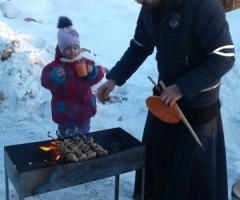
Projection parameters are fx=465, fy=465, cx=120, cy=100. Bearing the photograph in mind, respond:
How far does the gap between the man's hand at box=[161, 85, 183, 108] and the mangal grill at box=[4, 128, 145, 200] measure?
48 centimetres

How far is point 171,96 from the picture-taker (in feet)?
9.73

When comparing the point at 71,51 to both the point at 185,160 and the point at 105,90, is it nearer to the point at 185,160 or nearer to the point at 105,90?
the point at 105,90

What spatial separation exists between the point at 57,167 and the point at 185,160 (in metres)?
0.97

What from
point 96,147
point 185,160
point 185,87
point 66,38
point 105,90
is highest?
point 185,87

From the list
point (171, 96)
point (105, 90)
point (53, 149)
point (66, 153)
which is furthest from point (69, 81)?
point (171, 96)

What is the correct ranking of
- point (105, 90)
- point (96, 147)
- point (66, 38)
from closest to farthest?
1. point (96, 147)
2. point (105, 90)
3. point (66, 38)

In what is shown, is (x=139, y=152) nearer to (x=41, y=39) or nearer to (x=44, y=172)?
(x=44, y=172)

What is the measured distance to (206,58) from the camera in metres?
3.08

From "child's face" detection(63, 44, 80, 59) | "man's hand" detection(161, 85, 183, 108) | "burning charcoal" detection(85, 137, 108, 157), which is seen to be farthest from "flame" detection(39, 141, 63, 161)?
"child's face" detection(63, 44, 80, 59)

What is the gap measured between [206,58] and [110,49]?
6.21 m

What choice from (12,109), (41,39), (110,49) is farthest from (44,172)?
(110,49)

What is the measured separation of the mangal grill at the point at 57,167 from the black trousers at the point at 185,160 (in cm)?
23

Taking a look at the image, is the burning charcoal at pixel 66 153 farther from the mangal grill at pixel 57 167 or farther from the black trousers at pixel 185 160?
the black trousers at pixel 185 160

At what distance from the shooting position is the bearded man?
296 centimetres
